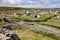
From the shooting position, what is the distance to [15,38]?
26531 millimetres

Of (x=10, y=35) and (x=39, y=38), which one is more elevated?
(x=10, y=35)

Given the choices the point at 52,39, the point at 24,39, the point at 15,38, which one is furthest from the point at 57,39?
the point at 15,38

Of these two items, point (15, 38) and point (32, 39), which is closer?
point (15, 38)

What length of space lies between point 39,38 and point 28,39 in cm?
243

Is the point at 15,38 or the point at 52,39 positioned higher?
the point at 15,38

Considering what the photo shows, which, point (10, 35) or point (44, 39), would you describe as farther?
point (44, 39)

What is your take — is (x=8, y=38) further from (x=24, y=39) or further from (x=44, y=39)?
(x=44, y=39)

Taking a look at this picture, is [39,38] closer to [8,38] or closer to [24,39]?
[24,39]

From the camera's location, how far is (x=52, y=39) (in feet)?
109

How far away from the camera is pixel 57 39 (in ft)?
109

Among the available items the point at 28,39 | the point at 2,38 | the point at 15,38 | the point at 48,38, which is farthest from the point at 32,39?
the point at 2,38

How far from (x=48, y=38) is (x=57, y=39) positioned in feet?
5.51

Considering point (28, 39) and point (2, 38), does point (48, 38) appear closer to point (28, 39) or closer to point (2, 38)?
point (28, 39)

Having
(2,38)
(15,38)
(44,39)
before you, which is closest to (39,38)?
(44,39)
